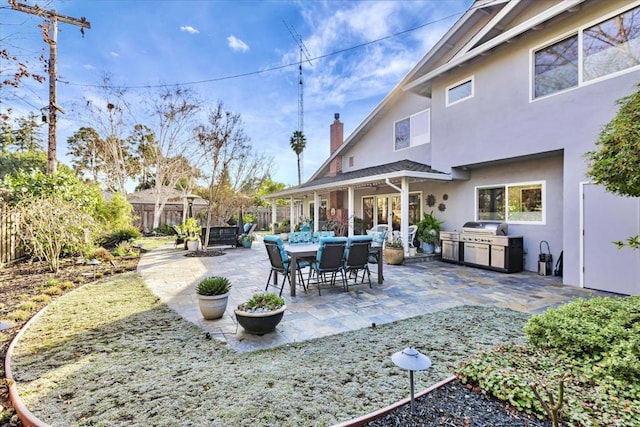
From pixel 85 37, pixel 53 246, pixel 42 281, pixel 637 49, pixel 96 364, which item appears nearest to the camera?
pixel 96 364

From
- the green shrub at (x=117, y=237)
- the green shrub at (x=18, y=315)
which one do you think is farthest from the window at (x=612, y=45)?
the green shrub at (x=117, y=237)

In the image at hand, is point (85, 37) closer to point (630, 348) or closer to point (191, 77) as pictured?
point (191, 77)

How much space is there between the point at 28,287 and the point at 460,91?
38.0 ft

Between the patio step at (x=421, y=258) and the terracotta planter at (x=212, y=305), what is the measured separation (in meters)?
6.06

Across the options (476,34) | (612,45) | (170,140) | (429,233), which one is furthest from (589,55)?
(170,140)

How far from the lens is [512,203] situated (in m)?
8.38

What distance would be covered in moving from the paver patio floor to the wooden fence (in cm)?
302

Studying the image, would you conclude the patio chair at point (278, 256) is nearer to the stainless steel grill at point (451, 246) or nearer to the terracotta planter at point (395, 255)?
the terracotta planter at point (395, 255)

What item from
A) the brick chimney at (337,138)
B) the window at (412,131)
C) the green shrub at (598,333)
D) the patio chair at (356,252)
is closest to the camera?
the green shrub at (598,333)

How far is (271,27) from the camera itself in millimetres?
10305

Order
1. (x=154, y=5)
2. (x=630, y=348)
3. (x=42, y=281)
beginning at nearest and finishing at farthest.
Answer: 1. (x=630, y=348)
2. (x=42, y=281)
3. (x=154, y=5)

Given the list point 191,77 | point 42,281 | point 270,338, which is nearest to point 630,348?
point 270,338

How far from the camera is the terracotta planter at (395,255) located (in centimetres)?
866

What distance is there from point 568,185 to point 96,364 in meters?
8.48
